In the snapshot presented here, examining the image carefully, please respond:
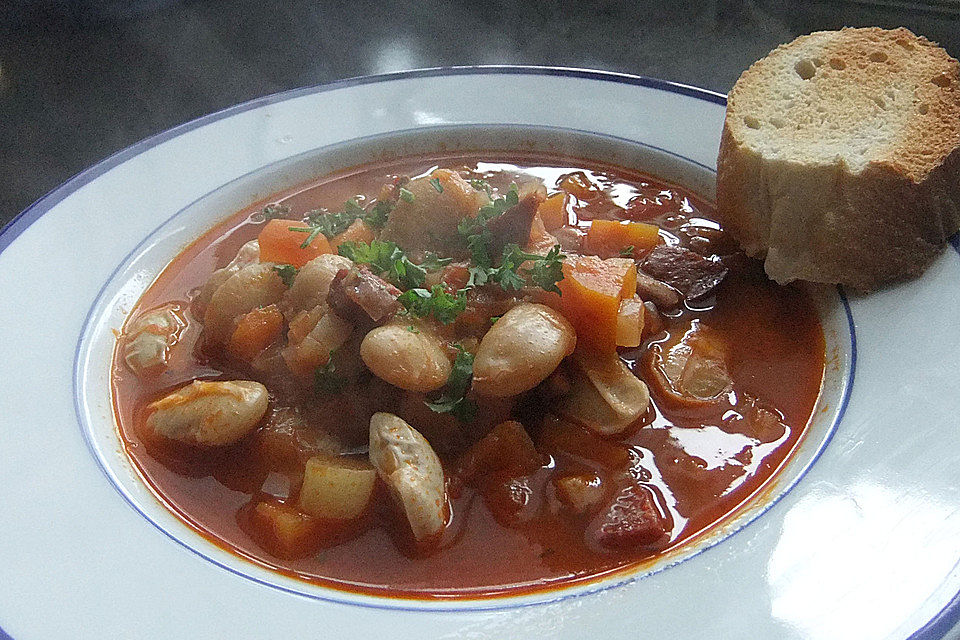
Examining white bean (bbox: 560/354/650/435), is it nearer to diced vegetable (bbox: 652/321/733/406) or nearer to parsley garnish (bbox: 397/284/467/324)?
diced vegetable (bbox: 652/321/733/406)

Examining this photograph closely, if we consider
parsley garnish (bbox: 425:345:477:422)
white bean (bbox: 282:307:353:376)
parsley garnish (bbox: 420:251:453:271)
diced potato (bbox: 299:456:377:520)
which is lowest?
diced potato (bbox: 299:456:377:520)

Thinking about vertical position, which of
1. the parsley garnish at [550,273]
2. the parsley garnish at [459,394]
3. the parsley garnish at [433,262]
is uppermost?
the parsley garnish at [550,273]

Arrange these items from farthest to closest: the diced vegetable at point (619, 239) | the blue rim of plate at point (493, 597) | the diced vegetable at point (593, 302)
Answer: the diced vegetable at point (619, 239) < the diced vegetable at point (593, 302) < the blue rim of plate at point (493, 597)

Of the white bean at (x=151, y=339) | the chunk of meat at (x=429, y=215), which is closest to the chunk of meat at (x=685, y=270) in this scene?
the chunk of meat at (x=429, y=215)

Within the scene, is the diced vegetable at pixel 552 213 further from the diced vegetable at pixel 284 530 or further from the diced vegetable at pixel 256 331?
the diced vegetable at pixel 284 530

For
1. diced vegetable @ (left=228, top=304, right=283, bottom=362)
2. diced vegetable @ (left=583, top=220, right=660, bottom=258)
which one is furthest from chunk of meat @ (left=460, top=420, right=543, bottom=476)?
diced vegetable @ (left=583, top=220, right=660, bottom=258)

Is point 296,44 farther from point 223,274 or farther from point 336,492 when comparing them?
point 336,492
